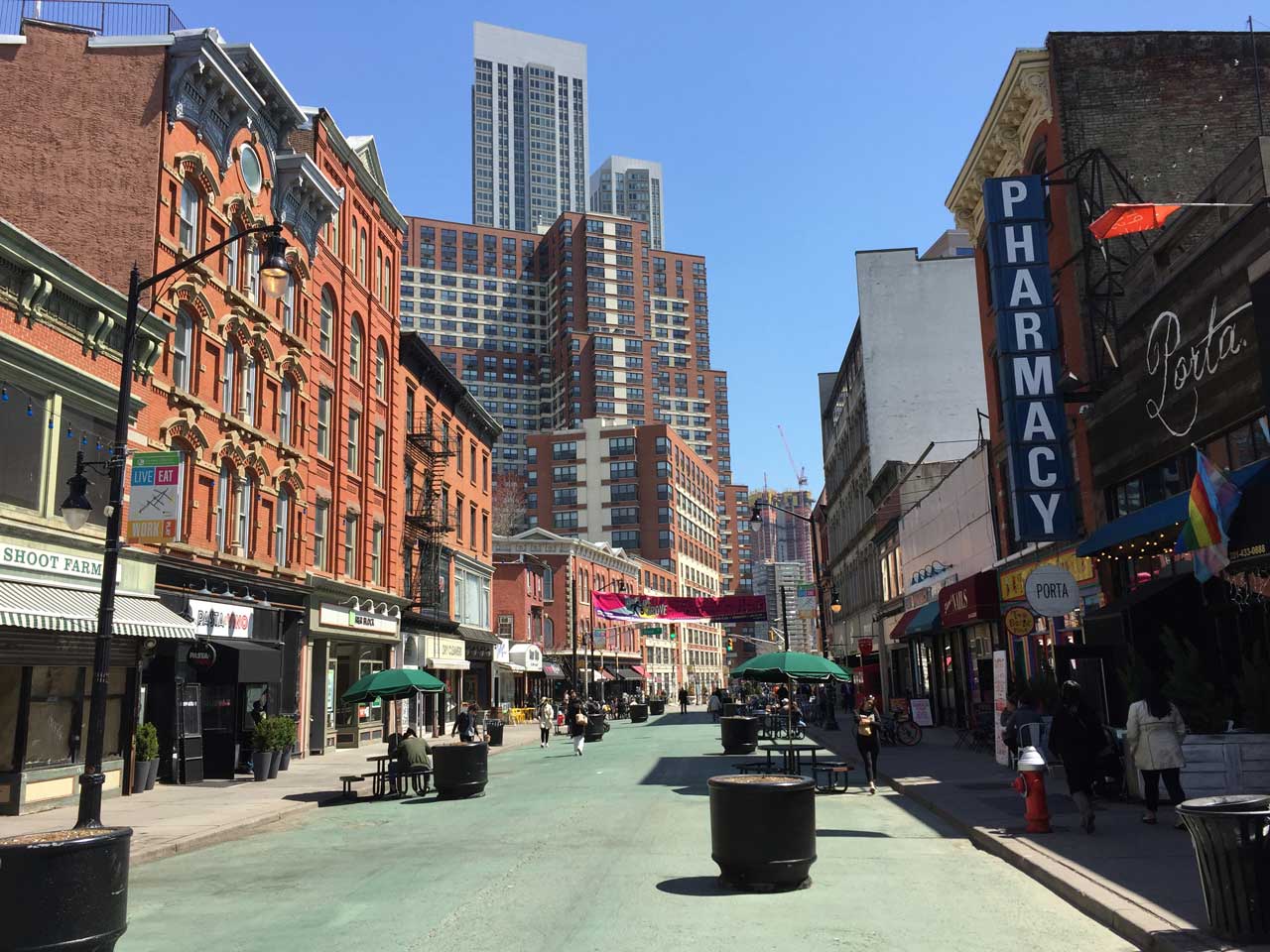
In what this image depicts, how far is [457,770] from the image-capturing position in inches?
825

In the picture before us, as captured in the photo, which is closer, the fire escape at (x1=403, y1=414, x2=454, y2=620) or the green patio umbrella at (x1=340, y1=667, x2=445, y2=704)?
the green patio umbrella at (x1=340, y1=667, x2=445, y2=704)

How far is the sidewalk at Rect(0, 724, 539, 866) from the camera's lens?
1561 cm

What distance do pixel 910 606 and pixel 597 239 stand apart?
134 m

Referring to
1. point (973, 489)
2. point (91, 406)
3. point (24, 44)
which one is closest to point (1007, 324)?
point (973, 489)

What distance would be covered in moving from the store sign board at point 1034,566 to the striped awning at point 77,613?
17.7 metres

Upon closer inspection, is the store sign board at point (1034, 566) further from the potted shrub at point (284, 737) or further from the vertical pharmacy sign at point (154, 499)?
the potted shrub at point (284, 737)

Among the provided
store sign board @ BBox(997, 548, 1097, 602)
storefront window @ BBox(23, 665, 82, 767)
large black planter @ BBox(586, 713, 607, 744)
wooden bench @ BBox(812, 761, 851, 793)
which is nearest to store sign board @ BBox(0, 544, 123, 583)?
storefront window @ BBox(23, 665, 82, 767)

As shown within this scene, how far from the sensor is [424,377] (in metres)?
47.3

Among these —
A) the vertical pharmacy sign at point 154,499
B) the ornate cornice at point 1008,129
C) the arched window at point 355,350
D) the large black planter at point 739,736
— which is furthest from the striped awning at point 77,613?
the ornate cornice at point 1008,129

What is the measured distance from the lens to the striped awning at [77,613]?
17719mm

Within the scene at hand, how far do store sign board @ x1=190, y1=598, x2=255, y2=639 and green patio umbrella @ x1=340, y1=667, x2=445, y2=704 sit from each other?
4060 millimetres

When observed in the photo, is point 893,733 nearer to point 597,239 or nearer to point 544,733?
point 544,733

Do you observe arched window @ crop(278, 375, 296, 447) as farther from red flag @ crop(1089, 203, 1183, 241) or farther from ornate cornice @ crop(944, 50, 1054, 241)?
red flag @ crop(1089, 203, 1183, 241)

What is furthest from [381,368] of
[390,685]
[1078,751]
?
[1078,751]
